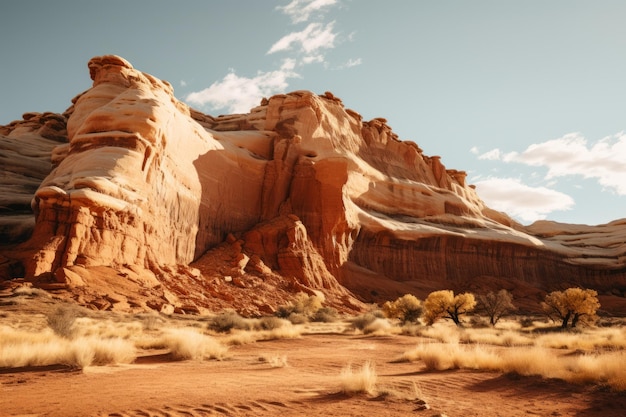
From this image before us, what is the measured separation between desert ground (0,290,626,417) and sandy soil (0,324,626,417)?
0.02 m

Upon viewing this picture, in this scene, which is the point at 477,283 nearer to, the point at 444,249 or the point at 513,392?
the point at 444,249

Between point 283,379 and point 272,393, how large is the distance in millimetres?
1685

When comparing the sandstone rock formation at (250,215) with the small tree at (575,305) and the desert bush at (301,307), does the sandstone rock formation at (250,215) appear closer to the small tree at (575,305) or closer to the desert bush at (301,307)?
the desert bush at (301,307)

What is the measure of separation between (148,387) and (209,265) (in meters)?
27.0

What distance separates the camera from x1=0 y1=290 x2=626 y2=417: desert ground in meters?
6.83

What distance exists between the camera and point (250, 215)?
42656mm

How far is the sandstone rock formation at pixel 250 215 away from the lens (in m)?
25.3

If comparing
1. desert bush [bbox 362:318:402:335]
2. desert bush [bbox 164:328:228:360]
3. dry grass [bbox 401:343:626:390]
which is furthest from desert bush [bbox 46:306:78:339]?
desert bush [bbox 362:318:402:335]

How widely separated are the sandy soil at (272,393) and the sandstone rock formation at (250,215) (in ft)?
→ 44.6

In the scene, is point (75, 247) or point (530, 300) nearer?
point (75, 247)

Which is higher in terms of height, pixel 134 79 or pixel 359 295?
pixel 134 79

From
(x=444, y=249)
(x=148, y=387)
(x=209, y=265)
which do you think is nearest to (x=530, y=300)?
(x=444, y=249)

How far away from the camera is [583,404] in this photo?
23.9 feet

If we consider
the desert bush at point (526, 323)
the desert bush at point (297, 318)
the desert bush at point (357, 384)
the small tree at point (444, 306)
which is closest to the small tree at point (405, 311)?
the small tree at point (444, 306)
